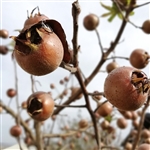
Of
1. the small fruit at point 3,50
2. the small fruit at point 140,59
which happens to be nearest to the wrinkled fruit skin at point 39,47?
the small fruit at point 140,59

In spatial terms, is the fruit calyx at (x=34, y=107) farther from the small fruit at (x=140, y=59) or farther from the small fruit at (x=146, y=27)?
the small fruit at (x=146, y=27)

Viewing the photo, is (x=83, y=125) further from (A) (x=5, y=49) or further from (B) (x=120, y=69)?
(B) (x=120, y=69)

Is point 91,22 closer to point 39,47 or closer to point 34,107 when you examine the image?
point 34,107

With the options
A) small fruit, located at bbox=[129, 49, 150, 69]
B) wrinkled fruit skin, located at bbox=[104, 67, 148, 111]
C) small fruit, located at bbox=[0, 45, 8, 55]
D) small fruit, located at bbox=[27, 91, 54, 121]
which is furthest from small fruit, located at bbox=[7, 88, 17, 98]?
wrinkled fruit skin, located at bbox=[104, 67, 148, 111]

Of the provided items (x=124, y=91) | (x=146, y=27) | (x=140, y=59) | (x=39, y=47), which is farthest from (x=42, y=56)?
(x=146, y=27)

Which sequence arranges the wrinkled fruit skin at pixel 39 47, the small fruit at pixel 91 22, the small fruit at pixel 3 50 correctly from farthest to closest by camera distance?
the small fruit at pixel 3 50 → the small fruit at pixel 91 22 → the wrinkled fruit skin at pixel 39 47

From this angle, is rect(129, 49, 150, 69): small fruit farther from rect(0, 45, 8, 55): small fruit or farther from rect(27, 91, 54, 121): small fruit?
rect(0, 45, 8, 55): small fruit
